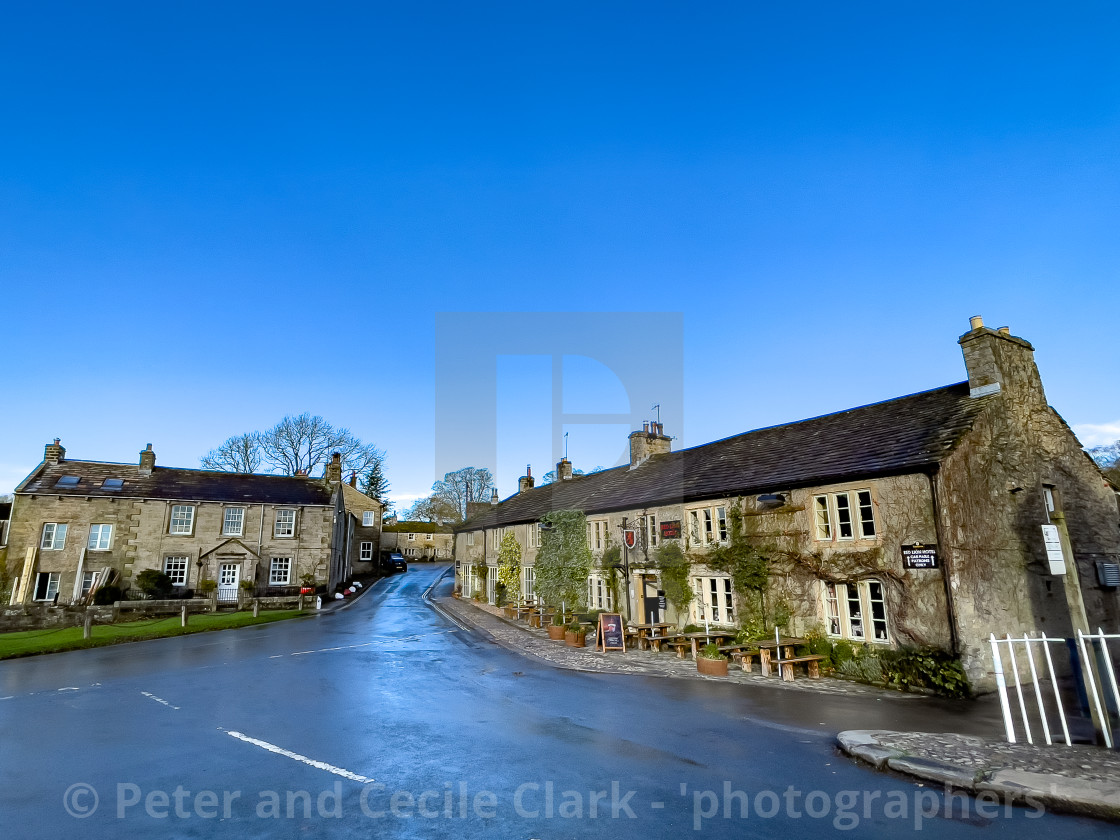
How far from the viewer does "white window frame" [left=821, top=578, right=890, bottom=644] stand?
16.3 m

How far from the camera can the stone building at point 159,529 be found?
3591cm

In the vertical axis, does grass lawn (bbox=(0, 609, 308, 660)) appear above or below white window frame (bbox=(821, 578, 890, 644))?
below

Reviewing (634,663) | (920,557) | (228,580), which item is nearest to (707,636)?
(634,663)

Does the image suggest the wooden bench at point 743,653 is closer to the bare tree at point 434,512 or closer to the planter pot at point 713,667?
the planter pot at point 713,667

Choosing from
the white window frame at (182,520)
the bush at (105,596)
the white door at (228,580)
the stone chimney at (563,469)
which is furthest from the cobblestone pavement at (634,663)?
the white window frame at (182,520)

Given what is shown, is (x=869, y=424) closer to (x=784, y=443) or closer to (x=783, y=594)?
(x=784, y=443)

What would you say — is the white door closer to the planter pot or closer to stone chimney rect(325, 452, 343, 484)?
stone chimney rect(325, 452, 343, 484)

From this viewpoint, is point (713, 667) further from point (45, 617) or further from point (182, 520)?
point (182, 520)

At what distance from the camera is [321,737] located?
9.94 m

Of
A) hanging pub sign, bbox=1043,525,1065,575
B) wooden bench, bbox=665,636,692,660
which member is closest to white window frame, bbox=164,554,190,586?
wooden bench, bbox=665,636,692,660

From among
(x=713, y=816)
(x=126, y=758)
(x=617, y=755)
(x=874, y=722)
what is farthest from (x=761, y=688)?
(x=126, y=758)

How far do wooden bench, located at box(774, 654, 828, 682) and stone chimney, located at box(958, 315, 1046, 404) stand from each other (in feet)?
29.5

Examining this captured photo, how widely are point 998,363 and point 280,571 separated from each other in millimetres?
41144

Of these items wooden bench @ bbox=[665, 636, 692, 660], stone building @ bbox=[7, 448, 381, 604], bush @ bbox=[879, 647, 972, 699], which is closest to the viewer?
bush @ bbox=[879, 647, 972, 699]
